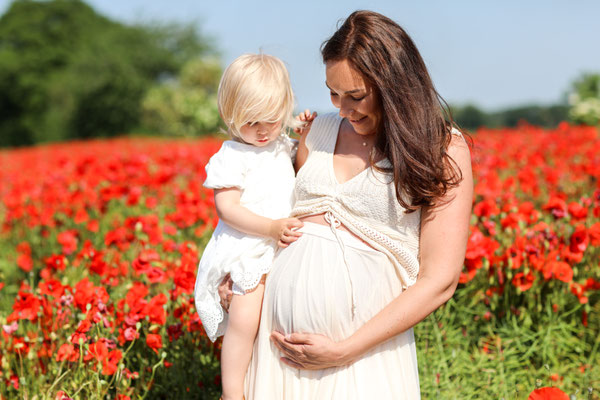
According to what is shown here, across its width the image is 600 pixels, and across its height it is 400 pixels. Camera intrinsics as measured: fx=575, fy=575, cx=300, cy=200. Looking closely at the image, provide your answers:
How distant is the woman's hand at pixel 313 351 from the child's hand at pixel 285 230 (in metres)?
0.31

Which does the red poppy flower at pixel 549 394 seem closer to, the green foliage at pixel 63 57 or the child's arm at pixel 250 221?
the child's arm at pixel 250 221

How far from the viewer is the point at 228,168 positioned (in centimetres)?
207

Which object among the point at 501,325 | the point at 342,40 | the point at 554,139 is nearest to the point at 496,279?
the point at 501,325

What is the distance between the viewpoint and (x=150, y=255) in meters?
2.74

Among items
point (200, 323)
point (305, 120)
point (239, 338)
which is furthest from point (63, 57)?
point (239, 338)

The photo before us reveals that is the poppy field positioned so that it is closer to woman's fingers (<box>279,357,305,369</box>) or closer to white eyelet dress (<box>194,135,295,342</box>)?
white eyelet dress (<box>194,135,295,342</box>)

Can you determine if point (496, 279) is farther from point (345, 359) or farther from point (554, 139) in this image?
point (554, 139)

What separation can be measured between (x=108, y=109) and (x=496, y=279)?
26573 millimetres

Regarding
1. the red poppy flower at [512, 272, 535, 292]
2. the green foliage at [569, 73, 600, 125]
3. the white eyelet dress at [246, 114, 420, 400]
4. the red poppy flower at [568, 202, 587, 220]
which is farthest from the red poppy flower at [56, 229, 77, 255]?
the green foliage at [569, 73, 600, 125]

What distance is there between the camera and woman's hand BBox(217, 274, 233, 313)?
2.03m

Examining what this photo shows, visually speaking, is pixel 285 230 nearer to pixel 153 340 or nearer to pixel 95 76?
pixel 153 340

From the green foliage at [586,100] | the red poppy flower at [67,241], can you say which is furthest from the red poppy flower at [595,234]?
the green foliage at [586,100]

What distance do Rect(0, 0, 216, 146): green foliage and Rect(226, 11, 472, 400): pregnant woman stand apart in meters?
28.6

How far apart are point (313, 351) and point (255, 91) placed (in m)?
0.90
